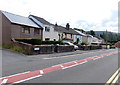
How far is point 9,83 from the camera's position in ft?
21.1

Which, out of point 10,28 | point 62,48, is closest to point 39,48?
point 62,48

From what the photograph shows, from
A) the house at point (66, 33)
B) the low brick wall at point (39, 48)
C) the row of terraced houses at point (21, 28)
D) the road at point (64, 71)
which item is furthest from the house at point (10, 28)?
the house at point (66, 33)

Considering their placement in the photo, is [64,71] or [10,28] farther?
[10,28]

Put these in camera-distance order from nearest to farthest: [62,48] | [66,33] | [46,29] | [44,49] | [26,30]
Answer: [44,49], [62,48], [26,30], [46,29], [66,33]

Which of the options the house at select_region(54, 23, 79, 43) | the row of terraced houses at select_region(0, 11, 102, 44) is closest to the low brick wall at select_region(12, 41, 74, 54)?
the row of terraced houses at select_region(0, 11, 102, 44)

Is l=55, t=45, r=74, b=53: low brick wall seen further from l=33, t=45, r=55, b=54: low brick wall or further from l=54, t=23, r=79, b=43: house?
l=54, t=23, r=79, b=43: house

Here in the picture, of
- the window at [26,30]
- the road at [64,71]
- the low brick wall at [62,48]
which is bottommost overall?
the road at [64,71]

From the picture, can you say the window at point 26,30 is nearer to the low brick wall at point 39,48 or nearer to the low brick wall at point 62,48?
the low brick wall at point 39,48

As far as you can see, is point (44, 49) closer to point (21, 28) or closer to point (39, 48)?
point (39, 48)

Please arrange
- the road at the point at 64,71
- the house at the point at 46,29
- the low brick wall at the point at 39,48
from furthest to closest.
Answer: the house at the point at 46,29 < the low brick wall at the point at 39,48 < the road at the point at 64,71

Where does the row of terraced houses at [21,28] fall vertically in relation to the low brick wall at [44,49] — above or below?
above

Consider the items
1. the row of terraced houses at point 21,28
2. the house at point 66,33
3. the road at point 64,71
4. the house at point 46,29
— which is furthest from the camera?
the house at point 66,33

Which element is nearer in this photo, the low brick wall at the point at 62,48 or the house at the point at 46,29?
the low brick wall at the point at 62,48

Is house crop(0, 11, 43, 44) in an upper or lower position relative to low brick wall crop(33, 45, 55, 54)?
upper
